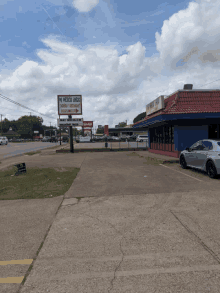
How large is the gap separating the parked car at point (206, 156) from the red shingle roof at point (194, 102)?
6291 millimetres

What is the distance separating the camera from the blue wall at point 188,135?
17.0m

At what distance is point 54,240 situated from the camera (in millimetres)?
3826

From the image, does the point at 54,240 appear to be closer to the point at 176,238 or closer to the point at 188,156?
the point at 176,238

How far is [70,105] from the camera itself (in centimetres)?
2597

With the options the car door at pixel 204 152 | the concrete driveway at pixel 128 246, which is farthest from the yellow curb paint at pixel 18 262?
the car door at pixel 204 152

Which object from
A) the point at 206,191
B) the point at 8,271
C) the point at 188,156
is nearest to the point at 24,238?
the point at 8,271

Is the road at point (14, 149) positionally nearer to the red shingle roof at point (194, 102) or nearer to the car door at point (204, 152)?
the red shingle roof at point (194, 102)

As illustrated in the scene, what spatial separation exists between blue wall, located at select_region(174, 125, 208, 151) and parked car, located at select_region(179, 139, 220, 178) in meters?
6.15

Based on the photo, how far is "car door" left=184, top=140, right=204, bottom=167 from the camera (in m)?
10.1

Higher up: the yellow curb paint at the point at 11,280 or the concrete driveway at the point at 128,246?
the concrete driveway at the point at 128,246

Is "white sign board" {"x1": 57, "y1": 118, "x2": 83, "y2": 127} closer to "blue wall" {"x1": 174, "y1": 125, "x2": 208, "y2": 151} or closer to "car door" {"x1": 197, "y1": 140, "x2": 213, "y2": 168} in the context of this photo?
"blue wall" {"x1": 174, "y1": 125, "x2": 208, "y2": 151}

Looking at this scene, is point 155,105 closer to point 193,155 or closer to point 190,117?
point 190,117

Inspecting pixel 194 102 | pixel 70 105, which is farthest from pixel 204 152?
pixel 70 105

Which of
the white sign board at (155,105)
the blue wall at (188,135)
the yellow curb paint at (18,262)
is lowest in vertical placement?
the yellow curb paint at (18,262)
